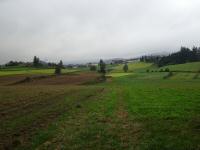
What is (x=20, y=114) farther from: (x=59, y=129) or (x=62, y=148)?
(x=62, y=148)

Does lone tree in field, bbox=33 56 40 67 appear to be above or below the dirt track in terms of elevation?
above

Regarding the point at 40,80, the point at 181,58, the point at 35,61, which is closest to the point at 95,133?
the point at 40,80

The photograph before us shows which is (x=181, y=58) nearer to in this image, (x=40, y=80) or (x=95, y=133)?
(x=40, y=80)

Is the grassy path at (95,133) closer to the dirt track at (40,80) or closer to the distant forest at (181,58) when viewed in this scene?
the dirt track at (40,80)

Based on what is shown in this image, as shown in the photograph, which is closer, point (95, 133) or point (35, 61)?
point (95, 133)

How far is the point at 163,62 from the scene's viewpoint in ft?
545

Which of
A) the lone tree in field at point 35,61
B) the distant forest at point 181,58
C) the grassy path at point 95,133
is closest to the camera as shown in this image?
the grassy path at point 95,133

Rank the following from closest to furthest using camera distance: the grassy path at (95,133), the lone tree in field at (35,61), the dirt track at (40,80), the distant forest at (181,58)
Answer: the grassy path at (95,133), the dirt track at (40,80), the lone tree in field at (35,61), the distant forest at (181,58)

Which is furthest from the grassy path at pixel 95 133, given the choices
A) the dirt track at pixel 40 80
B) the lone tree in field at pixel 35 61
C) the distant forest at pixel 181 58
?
the distant forest at pixel 181 58

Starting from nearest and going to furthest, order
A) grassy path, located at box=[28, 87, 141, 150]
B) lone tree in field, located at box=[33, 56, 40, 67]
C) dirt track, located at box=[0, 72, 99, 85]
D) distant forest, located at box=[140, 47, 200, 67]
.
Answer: grassy path, located at box=[28, 87, 141, 150], dirt track, located at box=[0, 72, 99, 85], lone tree in field, located at box=[33, 56, 40, 67], distant forest, located at box=[140, 47, 200, 67]

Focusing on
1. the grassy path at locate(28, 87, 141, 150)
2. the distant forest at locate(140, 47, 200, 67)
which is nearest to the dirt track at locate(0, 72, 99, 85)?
the grassy path at locate(28, 87, 141, 150)

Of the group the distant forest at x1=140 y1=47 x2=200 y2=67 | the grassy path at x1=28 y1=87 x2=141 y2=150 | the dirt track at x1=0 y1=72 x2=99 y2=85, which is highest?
the distant forest at x1=140 y1=47 x2=200 y2=67

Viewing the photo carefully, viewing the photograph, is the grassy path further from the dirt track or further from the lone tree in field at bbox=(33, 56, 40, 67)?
the lone tree in field at bbox=(33, 56, 40, 67)

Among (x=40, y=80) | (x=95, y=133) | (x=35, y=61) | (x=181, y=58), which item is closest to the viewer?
(x=95, y=133)
